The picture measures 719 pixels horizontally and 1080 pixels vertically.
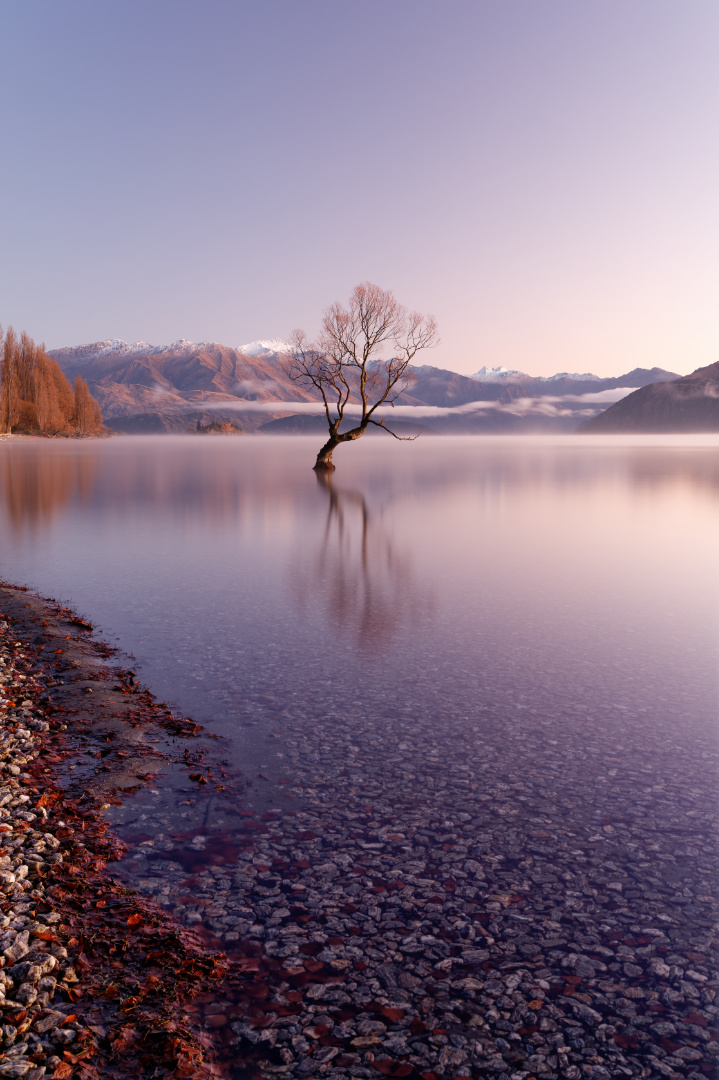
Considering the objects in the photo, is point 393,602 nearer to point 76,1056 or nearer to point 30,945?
point 30,945

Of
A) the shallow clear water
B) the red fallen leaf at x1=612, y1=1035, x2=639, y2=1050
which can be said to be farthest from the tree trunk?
the red fallen leaf at x1=612, y1=1035, x2=639, y2=1050

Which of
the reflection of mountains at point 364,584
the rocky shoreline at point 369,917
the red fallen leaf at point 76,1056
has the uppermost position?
the reflection of mountains at point 364,584

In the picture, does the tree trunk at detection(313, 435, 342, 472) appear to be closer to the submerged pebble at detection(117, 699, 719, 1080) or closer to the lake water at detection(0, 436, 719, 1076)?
the lake water at detection(0, 436, 719, 1076)

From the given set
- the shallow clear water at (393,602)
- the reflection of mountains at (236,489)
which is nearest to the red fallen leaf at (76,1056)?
the shallow clear water at (393,602)

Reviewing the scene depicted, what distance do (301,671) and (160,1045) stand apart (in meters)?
8.40

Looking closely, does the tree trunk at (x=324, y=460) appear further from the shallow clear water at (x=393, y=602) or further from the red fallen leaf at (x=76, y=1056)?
the red fallen leaf at (x=76, y=1056)

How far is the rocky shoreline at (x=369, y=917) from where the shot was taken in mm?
5242

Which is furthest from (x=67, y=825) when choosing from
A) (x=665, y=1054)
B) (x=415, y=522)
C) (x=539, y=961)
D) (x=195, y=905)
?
(x=415, y=522)

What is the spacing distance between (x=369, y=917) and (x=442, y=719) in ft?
15.7

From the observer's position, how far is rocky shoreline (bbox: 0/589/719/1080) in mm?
5242

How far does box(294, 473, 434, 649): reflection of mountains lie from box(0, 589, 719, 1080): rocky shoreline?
661cm

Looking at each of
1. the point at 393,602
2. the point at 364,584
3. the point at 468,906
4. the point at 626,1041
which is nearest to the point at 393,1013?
the point at 468,906

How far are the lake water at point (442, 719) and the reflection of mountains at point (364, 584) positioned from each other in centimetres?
12

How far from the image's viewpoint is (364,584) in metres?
21.2
